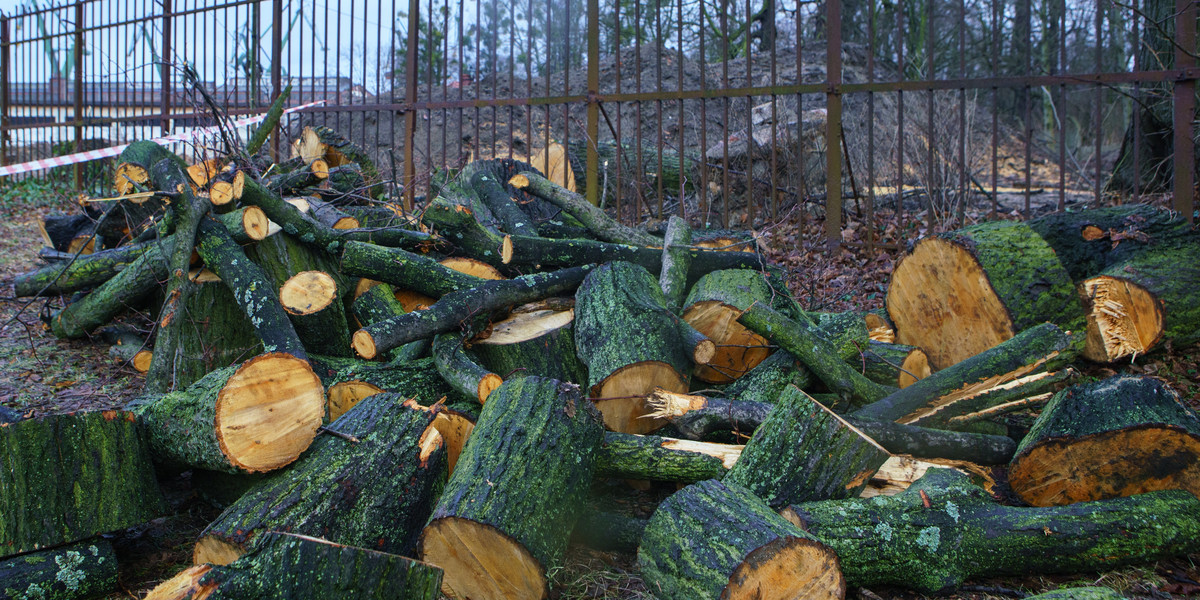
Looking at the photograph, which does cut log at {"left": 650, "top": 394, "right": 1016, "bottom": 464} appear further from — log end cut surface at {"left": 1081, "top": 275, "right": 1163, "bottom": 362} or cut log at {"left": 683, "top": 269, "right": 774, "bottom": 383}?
log end cut surface at {"left": 1081, "top": 275, "right": 1163, "bottom": 362}

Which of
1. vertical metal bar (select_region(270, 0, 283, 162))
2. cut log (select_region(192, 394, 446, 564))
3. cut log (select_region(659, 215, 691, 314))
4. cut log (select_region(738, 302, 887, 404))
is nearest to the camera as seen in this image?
cut log (select_region(192, 394, 446, 564))

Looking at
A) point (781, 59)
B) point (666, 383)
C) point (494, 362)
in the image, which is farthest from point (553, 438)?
point (781, 59)

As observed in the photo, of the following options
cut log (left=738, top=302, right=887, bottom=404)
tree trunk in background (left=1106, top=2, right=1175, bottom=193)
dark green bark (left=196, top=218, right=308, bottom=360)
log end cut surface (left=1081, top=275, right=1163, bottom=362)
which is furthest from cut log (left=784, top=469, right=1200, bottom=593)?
tree trunk in background (left=1106, top=2, right=1175, bottom=193)

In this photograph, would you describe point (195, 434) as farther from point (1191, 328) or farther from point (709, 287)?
point (1191, 328)

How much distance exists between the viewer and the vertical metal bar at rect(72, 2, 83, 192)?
10672mm

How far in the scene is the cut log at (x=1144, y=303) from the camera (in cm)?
401

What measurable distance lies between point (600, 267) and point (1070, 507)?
2.30 m

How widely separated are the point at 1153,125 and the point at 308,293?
739 centimetres

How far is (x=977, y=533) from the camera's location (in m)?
2.53

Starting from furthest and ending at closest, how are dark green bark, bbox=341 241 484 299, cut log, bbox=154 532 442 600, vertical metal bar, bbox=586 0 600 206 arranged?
vertical metal bar, bbox=586 0 600 206 → dark green bark, bbox=341 241 484 299 → cut log, bbox=154 532 442 600

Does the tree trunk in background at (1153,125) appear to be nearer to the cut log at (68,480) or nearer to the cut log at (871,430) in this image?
the cut log at (871,430)

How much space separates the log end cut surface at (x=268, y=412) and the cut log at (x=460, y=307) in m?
0.61

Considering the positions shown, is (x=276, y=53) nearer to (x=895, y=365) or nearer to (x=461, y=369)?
(x=461, y=369)

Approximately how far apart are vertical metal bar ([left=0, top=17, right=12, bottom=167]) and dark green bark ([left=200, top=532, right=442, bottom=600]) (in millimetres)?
13184
